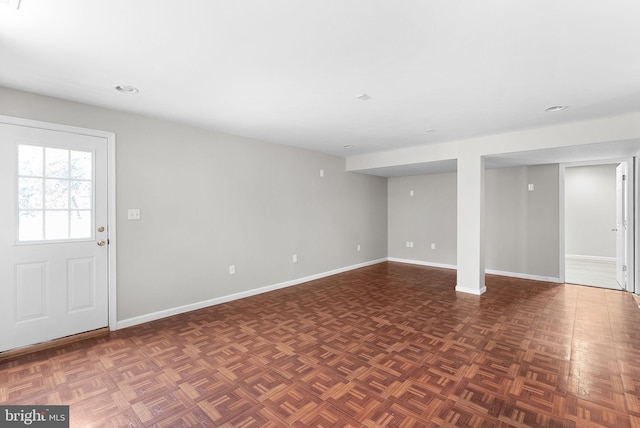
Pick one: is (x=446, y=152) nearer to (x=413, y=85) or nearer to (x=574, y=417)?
(x=413, y=85)

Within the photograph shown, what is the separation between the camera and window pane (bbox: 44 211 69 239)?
9.09 ft

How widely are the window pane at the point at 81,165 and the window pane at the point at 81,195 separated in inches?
2.8

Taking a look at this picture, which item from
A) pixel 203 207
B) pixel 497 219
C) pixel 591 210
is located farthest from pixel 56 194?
pixel 591 210

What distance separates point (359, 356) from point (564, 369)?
157 cm

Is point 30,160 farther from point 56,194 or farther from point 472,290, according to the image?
point 472,290

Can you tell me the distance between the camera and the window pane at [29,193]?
104 inches

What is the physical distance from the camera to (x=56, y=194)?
9.22 feet

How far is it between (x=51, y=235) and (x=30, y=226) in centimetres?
17

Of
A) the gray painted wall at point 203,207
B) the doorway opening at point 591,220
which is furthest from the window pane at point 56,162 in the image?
the doorway opening at point 591,220

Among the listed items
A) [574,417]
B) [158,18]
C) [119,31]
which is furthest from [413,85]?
[574,417]

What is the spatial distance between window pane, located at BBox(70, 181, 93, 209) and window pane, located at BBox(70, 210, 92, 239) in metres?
0.07

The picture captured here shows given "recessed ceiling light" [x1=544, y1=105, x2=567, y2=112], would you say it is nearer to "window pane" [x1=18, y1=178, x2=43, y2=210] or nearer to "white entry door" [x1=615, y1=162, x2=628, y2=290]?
"white entry door" [x1=615, y1=162, x2=628, y2=290]

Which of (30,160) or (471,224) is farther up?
(30,160)

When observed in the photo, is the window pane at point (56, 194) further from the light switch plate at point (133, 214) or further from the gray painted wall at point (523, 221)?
the gray painted wall at point (523, 221)
